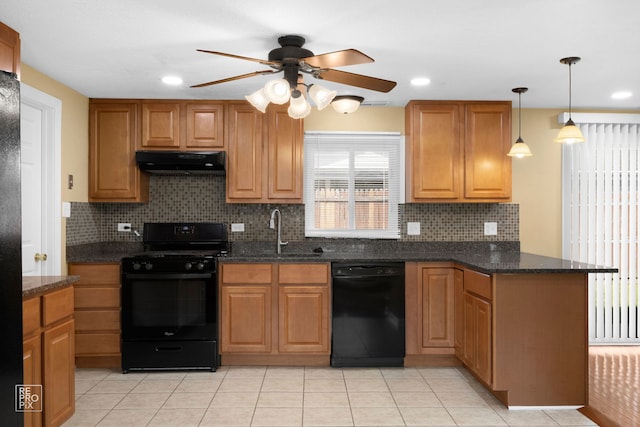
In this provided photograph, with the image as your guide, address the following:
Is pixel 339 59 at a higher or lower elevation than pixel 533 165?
higher

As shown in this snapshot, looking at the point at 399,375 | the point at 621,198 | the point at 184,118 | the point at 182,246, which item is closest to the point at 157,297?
the point at 182,246

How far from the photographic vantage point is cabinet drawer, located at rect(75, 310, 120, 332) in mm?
3836

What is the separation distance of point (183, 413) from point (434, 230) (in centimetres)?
274

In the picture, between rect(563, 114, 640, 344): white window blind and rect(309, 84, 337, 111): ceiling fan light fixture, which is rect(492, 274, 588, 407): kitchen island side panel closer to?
rect(309, 84, 337, 111): ceiling fan light fixture

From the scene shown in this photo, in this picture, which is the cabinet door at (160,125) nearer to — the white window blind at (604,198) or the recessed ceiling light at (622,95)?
the white window blind at (604,198)

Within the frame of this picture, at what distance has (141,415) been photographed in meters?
3.02

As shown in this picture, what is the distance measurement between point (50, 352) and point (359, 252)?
261 centimetres

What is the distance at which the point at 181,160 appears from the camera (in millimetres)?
4066

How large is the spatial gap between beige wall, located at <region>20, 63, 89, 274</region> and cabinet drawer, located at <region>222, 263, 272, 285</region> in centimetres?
130

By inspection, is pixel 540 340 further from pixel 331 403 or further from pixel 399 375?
pixel 331 403

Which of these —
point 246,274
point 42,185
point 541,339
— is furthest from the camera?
point 246,274

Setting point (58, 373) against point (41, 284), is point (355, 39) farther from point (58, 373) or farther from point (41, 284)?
point (58, 373)

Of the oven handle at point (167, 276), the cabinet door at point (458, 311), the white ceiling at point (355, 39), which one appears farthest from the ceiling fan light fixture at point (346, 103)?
the oven handle at point (167, 276)

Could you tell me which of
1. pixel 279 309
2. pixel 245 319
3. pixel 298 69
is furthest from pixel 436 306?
pixel 298 69
